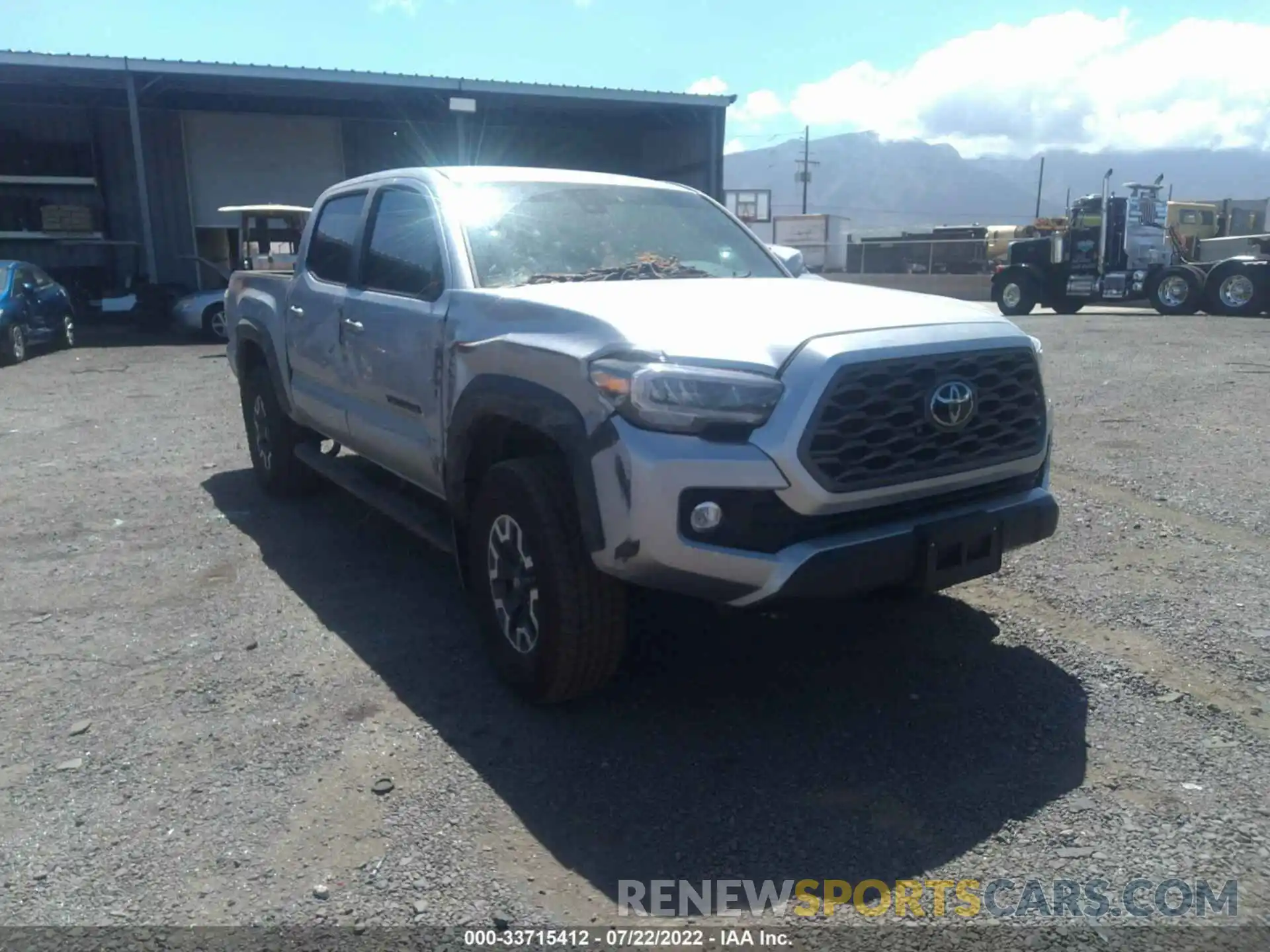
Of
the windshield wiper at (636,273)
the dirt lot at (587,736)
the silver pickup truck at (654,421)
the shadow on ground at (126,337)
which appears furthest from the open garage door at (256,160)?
the windshield wiper at (636,273)

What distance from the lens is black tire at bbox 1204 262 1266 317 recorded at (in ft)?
69.9

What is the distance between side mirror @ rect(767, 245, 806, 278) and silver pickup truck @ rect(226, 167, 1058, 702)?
0.41 m

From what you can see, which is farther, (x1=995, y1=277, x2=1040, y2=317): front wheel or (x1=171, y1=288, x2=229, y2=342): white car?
(x1=995, y1=277, x2=1040, y2=317): front wheel

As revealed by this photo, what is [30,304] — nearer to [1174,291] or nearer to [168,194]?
[168,194]

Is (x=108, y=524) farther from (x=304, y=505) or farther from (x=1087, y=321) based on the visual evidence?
(x=1087, y=321)

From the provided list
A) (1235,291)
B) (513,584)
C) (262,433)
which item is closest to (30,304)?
(262,433)

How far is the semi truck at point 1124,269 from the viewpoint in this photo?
858 inches

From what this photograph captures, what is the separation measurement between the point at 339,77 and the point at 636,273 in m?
20.5

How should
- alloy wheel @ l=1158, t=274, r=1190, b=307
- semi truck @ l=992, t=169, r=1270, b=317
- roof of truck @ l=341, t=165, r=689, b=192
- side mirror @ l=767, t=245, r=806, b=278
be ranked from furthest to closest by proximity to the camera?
alloy wheel @ l=1158, t=274, r=1190, b=307, semi truck @ l=992, t=169, r=1270, b=317, side mirror @ l=767, t=245, r=806, b=278, roof of truck @ l=341, t=165, r=689, b=192

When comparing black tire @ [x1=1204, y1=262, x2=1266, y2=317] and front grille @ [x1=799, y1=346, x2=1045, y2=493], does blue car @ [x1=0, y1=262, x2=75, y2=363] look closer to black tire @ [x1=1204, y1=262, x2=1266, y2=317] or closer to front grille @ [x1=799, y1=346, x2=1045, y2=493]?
front grille @ [x1=799, y1=346, x2=1045, y2=493]

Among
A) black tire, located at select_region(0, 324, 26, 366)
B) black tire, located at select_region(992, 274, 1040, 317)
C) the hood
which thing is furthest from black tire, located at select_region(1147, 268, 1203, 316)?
black tire, located at select_region(0, 324, 26, 366)

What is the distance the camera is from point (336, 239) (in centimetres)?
565

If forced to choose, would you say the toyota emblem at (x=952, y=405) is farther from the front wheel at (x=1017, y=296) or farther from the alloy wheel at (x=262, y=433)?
the front wheel at (x=1017, y=296)

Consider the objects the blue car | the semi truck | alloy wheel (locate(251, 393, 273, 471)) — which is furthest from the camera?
the semi truck
